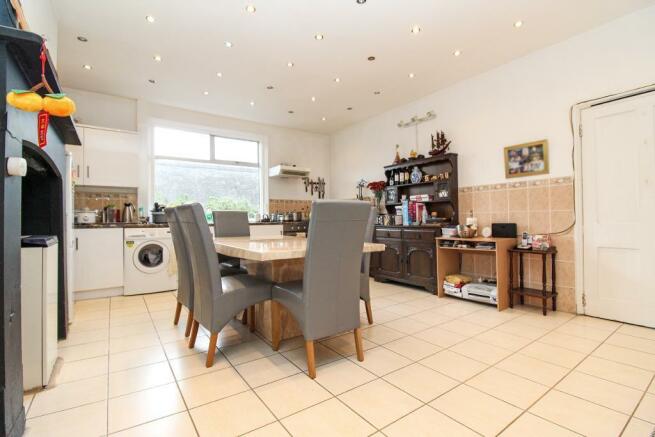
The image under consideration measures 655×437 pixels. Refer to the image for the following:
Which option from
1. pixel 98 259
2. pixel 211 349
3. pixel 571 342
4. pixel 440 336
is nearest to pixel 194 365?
pixel 211 349

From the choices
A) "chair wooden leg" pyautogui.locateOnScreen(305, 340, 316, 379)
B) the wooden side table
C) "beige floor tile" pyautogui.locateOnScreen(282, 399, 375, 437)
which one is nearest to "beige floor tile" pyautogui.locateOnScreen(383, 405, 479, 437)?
"beige floor tile" pyautogui.locateOnScreen(282, 399, 375, 437)

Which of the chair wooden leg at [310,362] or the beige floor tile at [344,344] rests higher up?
the chair wooden leg at [310,362]

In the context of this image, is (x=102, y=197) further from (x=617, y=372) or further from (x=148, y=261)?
(x=617, y=372)

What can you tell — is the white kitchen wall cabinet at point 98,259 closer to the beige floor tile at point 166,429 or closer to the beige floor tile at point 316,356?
the beige floor tile at point 316,356

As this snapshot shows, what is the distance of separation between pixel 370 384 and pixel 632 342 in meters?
2.18

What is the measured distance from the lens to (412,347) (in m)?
2.28

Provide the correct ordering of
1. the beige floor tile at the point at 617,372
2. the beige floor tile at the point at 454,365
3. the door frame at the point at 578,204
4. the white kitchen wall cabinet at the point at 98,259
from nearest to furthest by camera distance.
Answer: the beige floor tile at the point at 617,372, the beige floor tile at the point at 454,365, the door frame at the point at 578,204, the white kitchen wall cabinet at the point at 98,259

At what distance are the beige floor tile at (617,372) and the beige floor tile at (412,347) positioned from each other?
2.91 ft

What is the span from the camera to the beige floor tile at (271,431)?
1352mm

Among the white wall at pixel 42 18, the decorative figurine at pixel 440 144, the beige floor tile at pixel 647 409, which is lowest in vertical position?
the beige floor tile at pixel 647 409

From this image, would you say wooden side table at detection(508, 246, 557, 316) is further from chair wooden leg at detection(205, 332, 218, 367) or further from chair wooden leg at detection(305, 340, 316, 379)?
chair wooden leg at detection(205, 332, 218, 367)

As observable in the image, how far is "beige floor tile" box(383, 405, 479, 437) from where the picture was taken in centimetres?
135

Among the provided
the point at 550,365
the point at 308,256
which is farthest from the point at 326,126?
the point at 550,365

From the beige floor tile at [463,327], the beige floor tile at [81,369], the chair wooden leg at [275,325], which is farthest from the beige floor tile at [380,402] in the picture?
the beige floor tile at [81,369]
